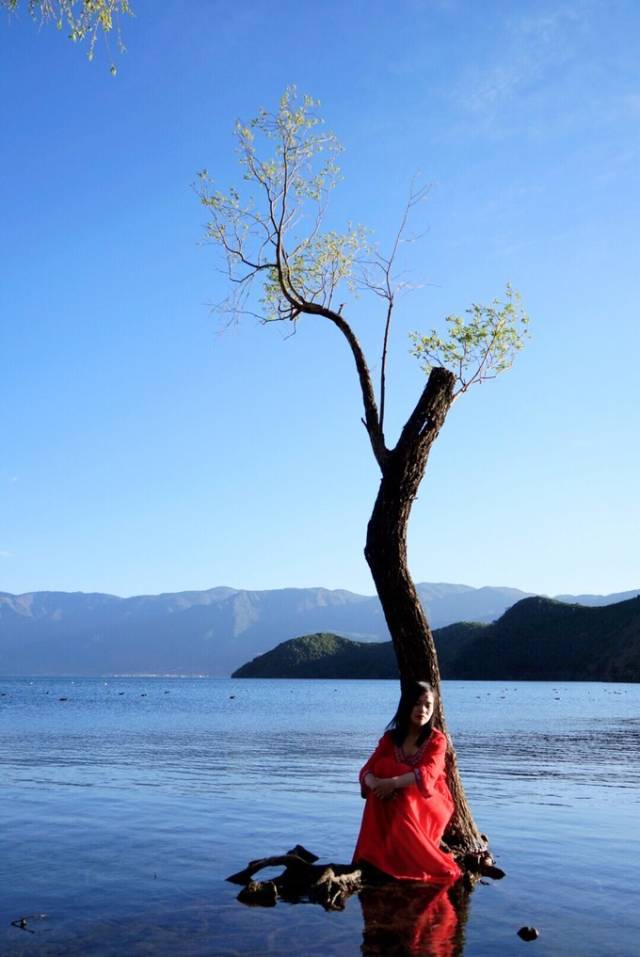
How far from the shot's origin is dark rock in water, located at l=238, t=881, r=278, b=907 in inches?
440

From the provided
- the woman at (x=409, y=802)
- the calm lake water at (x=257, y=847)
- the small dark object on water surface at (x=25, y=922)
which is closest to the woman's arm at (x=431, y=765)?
the woman at (x=409, y=802)

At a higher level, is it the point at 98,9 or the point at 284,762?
the point at 98,9

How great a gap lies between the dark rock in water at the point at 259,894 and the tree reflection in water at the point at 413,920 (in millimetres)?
1134

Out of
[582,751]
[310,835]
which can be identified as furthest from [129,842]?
[582,751]

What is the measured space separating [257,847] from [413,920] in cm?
579

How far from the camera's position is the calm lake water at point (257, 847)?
9.66 meters

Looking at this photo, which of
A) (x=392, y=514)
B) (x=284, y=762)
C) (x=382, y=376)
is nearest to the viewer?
(x=392, y=514)

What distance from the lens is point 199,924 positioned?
400 inches

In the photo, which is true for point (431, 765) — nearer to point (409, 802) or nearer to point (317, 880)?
point (409, 802)

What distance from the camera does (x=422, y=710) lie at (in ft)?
36.5

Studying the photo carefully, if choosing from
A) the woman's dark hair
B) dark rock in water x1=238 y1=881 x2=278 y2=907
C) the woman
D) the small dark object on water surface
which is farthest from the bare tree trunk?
the small dark object on water surface

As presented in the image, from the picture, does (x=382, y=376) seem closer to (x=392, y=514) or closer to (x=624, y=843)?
(x=392, y=514)

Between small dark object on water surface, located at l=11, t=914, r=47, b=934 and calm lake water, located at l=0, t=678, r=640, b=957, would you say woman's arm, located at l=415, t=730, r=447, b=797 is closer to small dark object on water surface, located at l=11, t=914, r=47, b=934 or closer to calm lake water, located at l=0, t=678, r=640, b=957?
calm lake water, located at l=0, t=678, r=640, b=957

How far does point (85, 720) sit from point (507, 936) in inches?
2131
